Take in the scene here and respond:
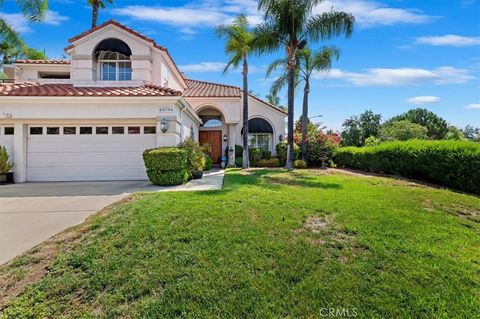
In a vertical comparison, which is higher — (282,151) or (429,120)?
(429,120)

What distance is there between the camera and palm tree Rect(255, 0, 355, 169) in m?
17.6

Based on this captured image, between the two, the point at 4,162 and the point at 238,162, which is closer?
the point at 4,162

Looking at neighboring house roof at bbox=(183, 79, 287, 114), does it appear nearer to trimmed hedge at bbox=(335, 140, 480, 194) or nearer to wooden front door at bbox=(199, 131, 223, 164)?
wooden front door at bbox=(199, 131, 223, 164)

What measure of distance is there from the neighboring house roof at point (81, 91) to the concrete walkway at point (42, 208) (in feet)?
14.4

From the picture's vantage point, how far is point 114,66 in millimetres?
16250

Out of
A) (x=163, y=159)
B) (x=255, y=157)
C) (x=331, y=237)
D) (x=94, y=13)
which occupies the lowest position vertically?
(x=331, y=237)

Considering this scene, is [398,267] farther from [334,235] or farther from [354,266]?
[334,235]

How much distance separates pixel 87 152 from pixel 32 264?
10.5m

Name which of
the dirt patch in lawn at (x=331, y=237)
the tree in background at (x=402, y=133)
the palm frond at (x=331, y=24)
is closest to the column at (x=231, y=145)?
the palm frond at (x=331, y=24)

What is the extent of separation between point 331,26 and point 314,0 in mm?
1949

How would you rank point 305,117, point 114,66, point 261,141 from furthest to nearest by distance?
point 261,141
point 305,117
point 114,66

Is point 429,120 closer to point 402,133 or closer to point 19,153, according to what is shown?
Answer: point 402,133

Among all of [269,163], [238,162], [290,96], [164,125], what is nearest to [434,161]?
[290,96]

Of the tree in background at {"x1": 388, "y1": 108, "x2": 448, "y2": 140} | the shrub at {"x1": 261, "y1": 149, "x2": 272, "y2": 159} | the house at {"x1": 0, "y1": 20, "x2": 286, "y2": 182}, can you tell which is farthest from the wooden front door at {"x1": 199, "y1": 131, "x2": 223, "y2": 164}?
the tree in background at {"x1": 388, "y1": 108, "x2": 448, "y2": 140}
